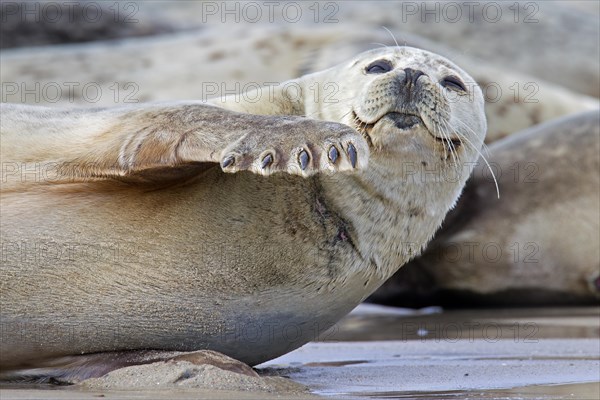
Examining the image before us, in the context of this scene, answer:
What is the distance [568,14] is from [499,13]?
87cm

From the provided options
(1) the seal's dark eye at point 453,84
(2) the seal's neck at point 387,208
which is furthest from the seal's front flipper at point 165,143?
(1) the seal's dark eye at point 453,84

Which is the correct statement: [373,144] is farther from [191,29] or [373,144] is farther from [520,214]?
[191,29]

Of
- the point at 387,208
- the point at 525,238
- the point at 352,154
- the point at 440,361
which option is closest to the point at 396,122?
the point at 387,208

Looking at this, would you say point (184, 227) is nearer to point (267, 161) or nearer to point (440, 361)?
point (267, 161)

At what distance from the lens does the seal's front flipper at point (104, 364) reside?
3.97 metres

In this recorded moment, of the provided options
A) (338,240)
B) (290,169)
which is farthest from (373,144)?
(290,169)

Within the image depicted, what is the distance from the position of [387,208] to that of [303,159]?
835mm

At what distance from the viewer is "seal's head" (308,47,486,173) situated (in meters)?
4.28

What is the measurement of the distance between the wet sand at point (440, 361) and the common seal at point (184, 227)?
11.0 inches

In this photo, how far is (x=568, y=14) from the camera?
12898 millimetres

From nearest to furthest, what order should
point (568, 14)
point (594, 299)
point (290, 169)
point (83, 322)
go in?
point (290, 169) < point (83, 322) < point (594, 299) < point (568, 14)

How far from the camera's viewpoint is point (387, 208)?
4.41m

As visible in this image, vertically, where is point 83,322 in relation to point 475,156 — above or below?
below

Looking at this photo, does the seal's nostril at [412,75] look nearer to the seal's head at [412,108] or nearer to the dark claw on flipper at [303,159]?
the seal's head at [412,108]
